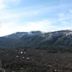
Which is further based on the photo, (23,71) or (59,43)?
(59,43)

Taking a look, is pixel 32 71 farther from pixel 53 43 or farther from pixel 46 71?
pixel 53 43

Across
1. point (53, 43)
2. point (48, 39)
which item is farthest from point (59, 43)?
point (48, 39)

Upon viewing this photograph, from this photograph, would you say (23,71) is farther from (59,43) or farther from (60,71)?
(59,43)

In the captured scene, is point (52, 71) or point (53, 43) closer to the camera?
point (52, 71)

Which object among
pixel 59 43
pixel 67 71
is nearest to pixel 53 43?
pixel 59 43

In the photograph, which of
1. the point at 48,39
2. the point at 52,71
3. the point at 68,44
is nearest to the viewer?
the point at 52,71

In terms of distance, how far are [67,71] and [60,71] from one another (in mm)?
1539

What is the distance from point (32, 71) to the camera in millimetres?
46594

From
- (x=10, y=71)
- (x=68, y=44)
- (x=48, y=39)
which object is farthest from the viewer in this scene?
(x=48, y=39)

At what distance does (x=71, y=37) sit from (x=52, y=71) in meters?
137

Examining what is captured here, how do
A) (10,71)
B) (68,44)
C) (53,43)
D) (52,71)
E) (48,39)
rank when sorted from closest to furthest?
(10,71), (52,71), (68,44), (53,43), (48,39)

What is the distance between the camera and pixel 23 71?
46.5m

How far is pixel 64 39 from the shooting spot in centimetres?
18412

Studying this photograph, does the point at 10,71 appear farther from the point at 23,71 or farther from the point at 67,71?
the point at 67,71
